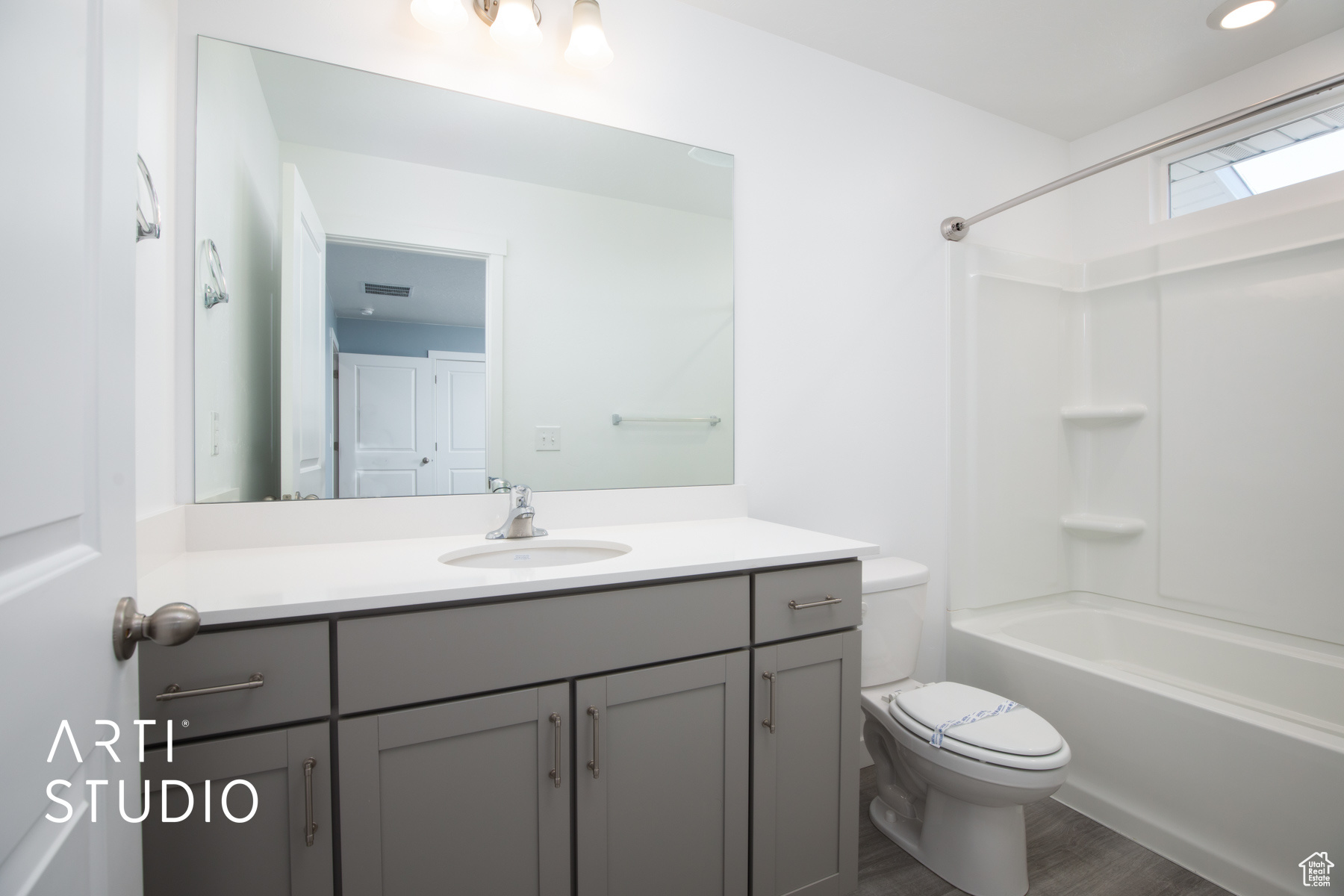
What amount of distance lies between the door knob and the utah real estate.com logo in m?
2.23

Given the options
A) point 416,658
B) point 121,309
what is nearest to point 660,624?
point 416,658

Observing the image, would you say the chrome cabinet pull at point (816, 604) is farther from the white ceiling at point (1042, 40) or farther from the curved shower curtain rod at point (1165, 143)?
the white ceiling at point (1042, 40)

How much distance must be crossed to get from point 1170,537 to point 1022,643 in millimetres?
813

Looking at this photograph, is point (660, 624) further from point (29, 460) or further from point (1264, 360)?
point (1264, 360)

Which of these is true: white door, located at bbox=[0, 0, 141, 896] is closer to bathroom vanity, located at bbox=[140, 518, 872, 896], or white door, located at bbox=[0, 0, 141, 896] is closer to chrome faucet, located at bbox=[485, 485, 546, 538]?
bathroom vanity, located at bbox=[140, 518, 872, 896]

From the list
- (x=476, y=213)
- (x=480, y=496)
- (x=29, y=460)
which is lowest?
(x=480, y=496)

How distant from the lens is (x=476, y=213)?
1596 millimetres

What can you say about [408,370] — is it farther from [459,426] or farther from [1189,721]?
[1189,721]

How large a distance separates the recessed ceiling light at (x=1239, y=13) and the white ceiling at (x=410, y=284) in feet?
7.46

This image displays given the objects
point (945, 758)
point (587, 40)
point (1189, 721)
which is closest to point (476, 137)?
point (587, 40)

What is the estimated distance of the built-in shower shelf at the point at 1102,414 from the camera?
241 cm

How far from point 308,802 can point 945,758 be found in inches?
52.8

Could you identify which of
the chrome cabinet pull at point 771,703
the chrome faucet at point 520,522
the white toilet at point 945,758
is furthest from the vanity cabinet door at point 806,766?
the chrome faucet at point 520,522

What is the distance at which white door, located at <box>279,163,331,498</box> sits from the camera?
1.41 metres
